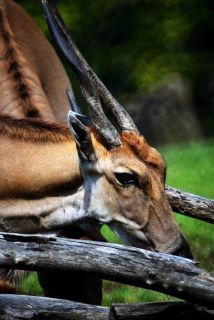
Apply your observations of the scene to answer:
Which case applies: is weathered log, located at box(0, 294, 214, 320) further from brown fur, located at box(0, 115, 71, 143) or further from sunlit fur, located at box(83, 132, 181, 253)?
brown fur, located at box(0, 115, 71, 143)

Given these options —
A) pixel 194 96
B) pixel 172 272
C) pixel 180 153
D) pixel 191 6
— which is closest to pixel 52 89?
pixel 172 272

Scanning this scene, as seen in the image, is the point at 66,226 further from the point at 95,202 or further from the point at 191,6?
the point at 191,6

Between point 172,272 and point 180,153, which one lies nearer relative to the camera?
point 172,272

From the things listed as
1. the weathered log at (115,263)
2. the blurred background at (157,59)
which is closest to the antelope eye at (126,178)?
the weathered log at (115,263)

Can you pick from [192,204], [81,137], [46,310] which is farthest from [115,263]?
[192,204]

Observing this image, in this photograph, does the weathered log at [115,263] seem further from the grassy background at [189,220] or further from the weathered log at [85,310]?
the grassy background at [189,220]

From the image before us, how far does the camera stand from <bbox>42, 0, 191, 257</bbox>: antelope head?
5133 mm

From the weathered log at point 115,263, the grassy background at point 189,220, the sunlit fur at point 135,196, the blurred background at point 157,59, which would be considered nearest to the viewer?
the weathered log at point 115,263

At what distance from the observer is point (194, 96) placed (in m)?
14.1

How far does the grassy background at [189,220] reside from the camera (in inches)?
248

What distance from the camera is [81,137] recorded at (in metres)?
5.09

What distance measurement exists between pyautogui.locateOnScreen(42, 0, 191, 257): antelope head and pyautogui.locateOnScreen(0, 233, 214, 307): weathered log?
0.95 metres

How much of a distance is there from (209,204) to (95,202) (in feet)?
2.21

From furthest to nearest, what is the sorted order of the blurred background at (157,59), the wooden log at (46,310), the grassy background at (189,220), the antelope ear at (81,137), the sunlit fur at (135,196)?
1. the blurred background at (157,59)
2. the grassy background at (189,220)
3. the sunlit fur at (135,196)
4. the antelope ear at (81,137)
5. the wooden log at (46,310)
